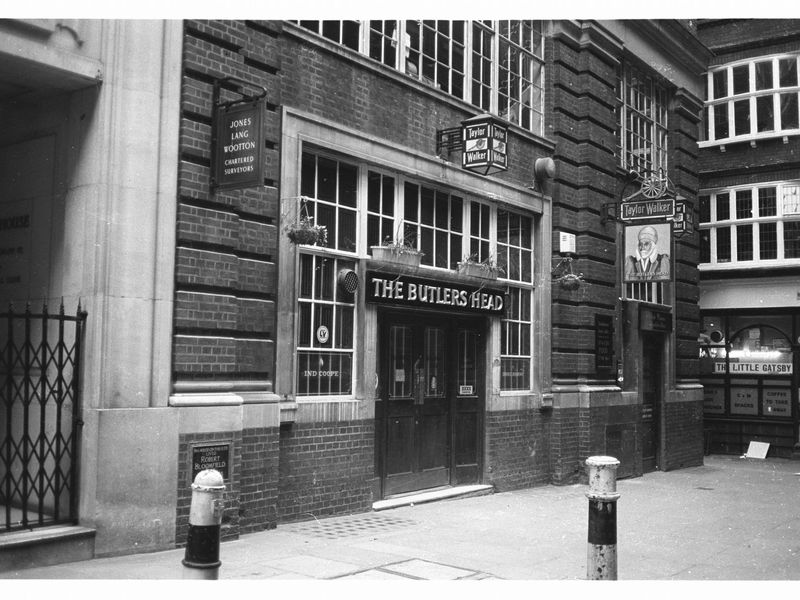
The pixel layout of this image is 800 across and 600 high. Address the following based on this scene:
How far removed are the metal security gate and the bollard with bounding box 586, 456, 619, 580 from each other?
426 centimetres

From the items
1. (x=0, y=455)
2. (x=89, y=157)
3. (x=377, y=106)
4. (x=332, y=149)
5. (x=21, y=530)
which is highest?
(x=377, y=106)

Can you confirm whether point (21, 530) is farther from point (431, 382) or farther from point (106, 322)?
point (431, 382)

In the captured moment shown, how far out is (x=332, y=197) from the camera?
9930 mm

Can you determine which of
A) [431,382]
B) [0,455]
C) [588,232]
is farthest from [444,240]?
[0,455]

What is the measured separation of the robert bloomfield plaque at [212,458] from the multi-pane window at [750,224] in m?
16.0

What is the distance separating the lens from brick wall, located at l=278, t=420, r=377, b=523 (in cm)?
910

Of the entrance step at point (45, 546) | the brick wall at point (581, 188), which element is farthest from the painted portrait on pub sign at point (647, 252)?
the entrance step at point (45, 546)

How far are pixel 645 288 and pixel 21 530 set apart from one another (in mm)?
12467

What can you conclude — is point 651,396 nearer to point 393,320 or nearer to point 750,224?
point 750,224

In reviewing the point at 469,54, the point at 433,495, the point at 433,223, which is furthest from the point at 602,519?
the point at 469,54

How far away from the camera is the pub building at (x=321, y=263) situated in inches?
289

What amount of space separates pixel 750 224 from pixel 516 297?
1008 cm

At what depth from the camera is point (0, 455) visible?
709cm

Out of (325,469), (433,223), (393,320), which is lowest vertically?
(325,469)
